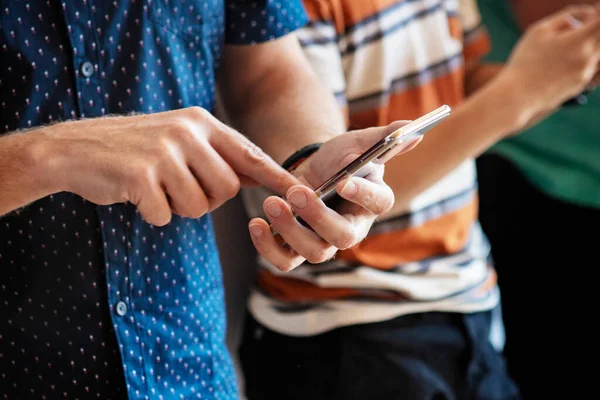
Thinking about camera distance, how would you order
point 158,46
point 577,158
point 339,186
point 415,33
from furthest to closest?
point 577,158, point 415,33, point 158,46, point 339,186

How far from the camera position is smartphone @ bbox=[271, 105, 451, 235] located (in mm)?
470

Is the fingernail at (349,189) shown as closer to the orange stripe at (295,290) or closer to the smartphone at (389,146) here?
the smartphone at (389,146)

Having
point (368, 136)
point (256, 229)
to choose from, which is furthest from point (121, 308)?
point (368, 136)

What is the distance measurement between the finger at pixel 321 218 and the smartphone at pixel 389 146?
0.02 meters

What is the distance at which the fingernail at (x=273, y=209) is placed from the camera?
0.49 m

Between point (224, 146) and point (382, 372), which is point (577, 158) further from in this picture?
point (224, 146)

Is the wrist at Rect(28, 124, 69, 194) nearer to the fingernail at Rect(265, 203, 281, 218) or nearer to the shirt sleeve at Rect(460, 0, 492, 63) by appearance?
the fingernail at Rect(265, 203, 281, 218)

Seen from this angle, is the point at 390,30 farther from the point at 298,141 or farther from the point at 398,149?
the point at 398,149

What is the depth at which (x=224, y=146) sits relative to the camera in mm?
502

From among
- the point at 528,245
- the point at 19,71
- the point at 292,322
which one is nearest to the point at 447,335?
the point at 292,322

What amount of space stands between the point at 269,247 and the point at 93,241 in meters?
0.17

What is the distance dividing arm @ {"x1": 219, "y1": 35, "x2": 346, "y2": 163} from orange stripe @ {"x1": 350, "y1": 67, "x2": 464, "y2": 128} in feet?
0.51

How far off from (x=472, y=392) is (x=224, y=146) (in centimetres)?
62

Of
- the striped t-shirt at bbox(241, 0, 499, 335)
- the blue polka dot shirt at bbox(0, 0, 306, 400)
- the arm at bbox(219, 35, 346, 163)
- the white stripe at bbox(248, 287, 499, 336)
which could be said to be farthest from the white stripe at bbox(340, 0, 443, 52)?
the white stripe at bbox(248, 287, 499, 336)
